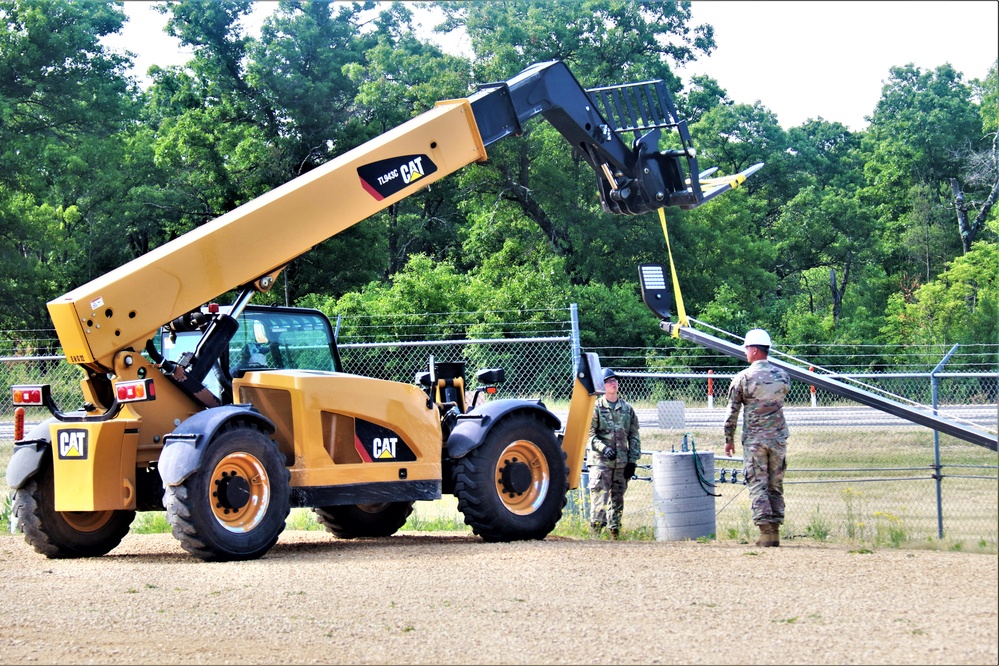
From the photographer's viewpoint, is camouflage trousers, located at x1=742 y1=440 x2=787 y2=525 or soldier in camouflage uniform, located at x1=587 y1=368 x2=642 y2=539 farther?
soldier in camouflage uniform, located at x1=587 y1=368 x2=642 y2=539

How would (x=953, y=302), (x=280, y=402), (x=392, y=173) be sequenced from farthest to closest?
(x=953, y=302), (x=392, y=173), (x=280, y=402)

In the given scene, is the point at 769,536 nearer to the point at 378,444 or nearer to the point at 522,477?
the point at 522,477

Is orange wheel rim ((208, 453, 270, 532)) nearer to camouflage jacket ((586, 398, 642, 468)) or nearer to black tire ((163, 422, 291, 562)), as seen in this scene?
black tire ((163, 422, 291, 562))

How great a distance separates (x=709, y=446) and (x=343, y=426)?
13.1 metres

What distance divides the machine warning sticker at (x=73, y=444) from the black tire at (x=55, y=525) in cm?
54

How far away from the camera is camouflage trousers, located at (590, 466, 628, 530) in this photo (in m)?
13.0

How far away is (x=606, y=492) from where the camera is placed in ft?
42.8

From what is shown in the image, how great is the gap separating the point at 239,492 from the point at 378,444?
141cm

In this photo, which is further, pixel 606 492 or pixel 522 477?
pixel 606 492

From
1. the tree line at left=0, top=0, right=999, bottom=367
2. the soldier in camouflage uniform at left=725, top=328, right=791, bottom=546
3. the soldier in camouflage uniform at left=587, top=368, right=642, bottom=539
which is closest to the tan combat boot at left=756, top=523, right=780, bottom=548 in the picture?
the soldier in camouflage uniform at left=725, top=328, right=791, bottom=546

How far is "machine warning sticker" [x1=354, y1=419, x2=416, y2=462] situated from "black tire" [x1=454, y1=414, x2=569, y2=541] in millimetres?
509

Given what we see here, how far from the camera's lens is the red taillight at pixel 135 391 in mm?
9102

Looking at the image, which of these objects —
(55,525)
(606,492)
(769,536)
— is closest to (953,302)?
(606,492)

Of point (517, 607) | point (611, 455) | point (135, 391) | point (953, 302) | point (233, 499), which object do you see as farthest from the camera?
point (953, 302)
